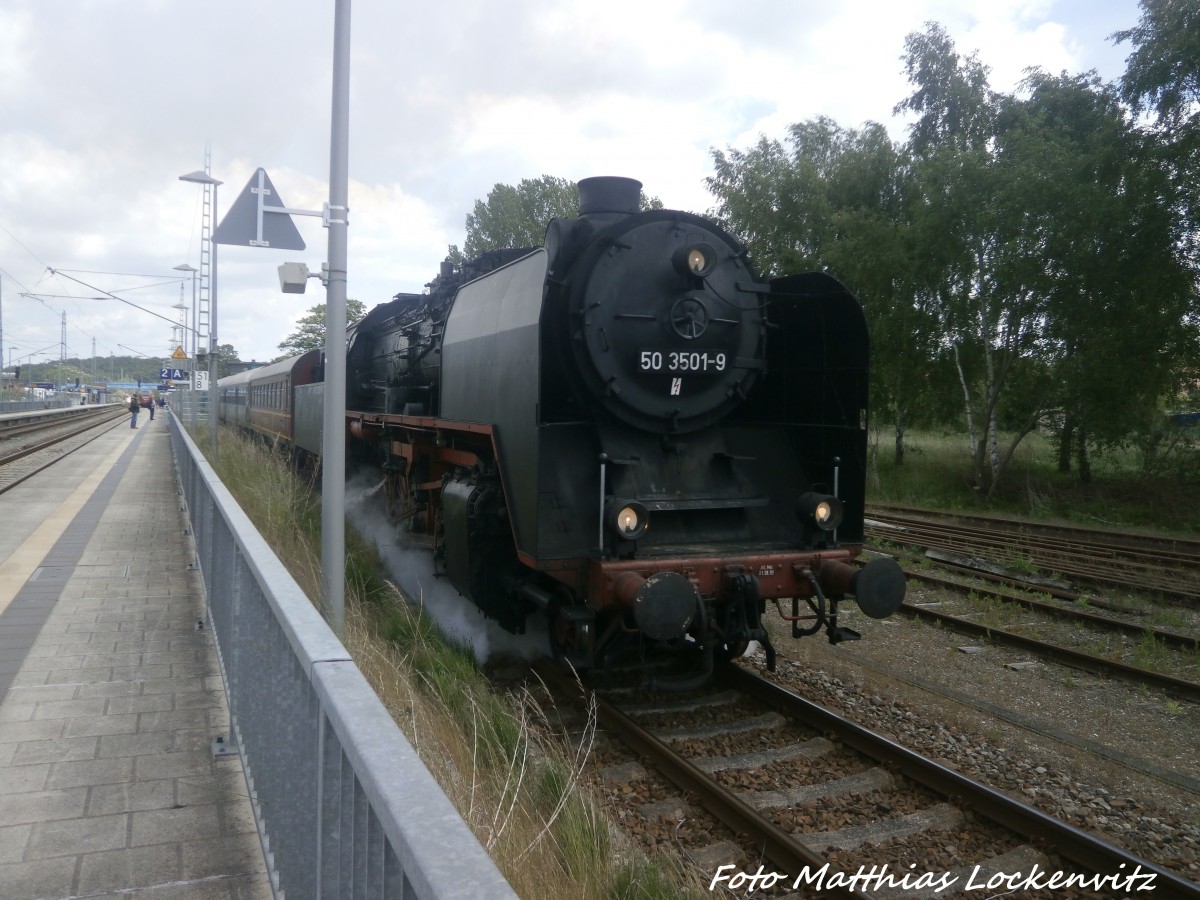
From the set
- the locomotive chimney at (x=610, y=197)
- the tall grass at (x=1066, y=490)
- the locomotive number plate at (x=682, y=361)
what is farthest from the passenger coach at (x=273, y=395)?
the tall grass at (x=1066, y=490)

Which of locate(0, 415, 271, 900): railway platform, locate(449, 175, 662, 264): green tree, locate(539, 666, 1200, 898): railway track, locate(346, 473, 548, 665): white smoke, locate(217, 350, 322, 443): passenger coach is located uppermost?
locate(449, 175, 662, 264): green tree

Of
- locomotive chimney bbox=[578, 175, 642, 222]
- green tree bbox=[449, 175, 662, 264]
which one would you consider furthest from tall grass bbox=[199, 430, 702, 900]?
green tree bbox=[449, 175, 662, 264]

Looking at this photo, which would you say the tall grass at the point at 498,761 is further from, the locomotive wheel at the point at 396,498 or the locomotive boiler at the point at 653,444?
the locomotive wheel at the point at 396,498

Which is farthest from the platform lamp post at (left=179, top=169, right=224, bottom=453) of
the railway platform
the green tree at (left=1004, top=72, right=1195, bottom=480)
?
the green tree at (left=1004, top=72, right=1195, bottom=480)

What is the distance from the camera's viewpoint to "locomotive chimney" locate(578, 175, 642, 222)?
20.5 ft

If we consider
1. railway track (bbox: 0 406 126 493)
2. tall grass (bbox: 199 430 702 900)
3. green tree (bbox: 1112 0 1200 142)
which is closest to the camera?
tall grass (bbox: 199 430 702 900)

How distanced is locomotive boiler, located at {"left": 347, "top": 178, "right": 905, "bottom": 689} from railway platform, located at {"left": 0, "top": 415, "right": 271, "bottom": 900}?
2016mm

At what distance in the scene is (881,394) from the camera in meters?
21.0

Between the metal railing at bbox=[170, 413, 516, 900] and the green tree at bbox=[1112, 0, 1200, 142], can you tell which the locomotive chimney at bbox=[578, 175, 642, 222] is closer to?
the metal railing at bbox=[170, 413, 516, 900]

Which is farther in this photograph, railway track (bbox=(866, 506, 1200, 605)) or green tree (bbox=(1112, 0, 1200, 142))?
green tree (bbox=(1112, 0, 1200, 142))

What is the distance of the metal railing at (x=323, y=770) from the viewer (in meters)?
1.24

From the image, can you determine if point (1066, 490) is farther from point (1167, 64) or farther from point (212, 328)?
point (212, 328)

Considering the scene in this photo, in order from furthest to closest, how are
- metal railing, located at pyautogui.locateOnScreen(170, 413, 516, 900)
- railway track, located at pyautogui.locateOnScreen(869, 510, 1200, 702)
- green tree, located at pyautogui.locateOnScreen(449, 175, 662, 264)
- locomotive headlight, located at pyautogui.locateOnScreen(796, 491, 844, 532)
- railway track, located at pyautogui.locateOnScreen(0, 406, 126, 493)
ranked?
green tree, located at pyautogui.locateOnScreen(449, 175, 662, 264) → railway track, located at pyautogui.locateOnScreen(0, 406, 126, 493) → railway track, located at pyautogui.locateOnScreen(869, 510, 1200, 702) → locomotive headlight, located at pyautogui.locateOnScreen(796, 491, 844, 532) → metal railing, located at pyautogui.locateOnScreen(170, 413, 516, 900)

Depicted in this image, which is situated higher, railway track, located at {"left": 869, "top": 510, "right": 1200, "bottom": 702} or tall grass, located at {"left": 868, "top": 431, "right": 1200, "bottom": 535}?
tall grass, located at {"left": 868, "top": 431, "right": 1200, "bottom": 535}
